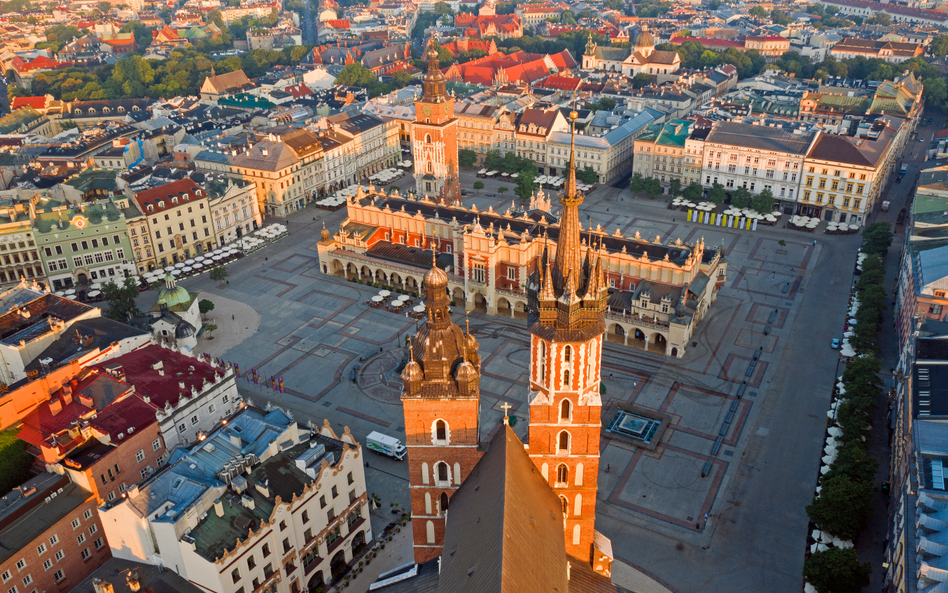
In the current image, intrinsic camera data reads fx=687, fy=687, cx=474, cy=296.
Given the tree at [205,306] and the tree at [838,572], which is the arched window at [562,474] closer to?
the tree at [838,572]

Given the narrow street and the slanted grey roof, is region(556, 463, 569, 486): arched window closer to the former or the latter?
the narrow street

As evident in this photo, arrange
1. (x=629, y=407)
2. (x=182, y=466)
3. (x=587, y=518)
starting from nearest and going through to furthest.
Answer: (x=587, y=518), (x=182, y=466), (x=629, y=407)

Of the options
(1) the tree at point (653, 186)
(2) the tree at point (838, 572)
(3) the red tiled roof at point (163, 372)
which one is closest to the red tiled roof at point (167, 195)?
(3) the red tiled roof at point (163, 372)

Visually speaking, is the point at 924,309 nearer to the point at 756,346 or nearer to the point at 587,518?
the point at 756,346

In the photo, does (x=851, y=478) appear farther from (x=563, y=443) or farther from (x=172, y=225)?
(x=172, y=225)

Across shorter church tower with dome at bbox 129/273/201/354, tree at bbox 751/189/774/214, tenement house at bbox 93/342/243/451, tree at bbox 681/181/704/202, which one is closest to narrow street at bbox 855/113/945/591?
tree at bbox 751/189/774/214

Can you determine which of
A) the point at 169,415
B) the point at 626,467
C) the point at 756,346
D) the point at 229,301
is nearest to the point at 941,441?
the point at 626,467
